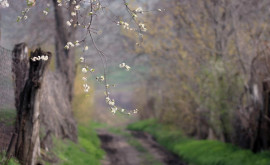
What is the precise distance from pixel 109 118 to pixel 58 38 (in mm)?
37965

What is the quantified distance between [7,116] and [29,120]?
1.59ft

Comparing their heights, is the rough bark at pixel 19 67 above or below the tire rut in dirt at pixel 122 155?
above

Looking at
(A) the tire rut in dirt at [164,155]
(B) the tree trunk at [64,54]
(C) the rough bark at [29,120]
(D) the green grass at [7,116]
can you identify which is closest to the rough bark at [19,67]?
(D) the green grass at [7,116]

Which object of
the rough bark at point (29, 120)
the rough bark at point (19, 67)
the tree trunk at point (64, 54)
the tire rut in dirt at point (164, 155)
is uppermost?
the tree trunk at point (64, 54)

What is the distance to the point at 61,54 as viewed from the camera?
1998 centimetres

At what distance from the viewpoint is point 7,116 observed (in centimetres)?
976

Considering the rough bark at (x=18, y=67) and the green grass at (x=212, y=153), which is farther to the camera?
the green grass at (x=212, y=153)

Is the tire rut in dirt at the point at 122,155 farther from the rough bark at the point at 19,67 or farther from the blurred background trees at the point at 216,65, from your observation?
the rough bark at the point at 19,67

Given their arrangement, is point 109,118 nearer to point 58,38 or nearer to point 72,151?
point 58,38

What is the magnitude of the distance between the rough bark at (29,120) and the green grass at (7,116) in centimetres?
21

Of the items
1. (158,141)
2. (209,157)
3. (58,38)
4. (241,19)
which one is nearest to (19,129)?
(209,157)

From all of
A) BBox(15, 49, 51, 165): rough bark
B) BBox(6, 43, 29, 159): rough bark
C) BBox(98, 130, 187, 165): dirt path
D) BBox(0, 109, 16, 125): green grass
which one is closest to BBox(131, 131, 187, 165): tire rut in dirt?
BBox(98, 130, 187, 165): dirt path

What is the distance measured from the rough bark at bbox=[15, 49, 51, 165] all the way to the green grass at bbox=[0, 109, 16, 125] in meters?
0.21

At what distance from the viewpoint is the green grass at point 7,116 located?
9186 millimetres
